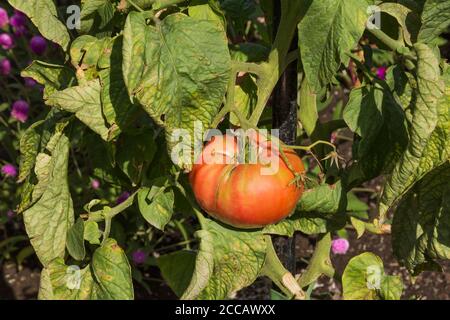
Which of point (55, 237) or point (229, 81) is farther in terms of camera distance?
point (55, 237)

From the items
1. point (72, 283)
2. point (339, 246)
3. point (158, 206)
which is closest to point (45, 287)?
point (72, 283)

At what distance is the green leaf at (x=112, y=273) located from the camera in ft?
3.14

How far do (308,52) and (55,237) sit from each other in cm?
45

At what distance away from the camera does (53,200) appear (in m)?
1.03

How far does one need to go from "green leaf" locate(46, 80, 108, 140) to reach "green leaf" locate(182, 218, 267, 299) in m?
0.20

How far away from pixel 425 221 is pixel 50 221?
0.53m

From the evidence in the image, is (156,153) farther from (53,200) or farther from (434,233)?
(434,233)

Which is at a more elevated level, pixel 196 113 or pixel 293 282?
pixel 196 113

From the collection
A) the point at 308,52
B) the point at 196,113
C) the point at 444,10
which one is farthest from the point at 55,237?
the point at 444,10

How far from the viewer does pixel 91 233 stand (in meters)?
1.02

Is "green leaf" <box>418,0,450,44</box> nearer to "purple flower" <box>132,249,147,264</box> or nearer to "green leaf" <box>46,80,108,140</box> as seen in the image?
"green leaf" <box>46,80,108,140</box>

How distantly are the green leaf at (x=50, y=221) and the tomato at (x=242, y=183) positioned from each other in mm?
219

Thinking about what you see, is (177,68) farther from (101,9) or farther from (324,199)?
(324,199)
